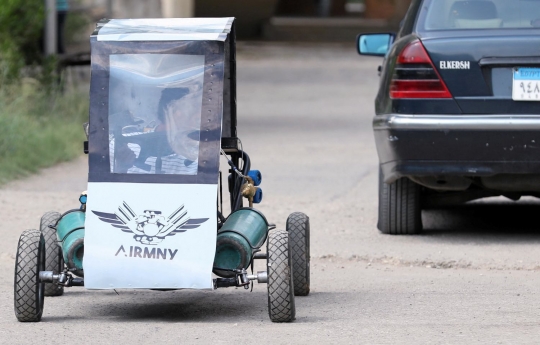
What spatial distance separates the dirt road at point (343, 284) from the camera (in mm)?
5129

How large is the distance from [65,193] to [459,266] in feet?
13.2

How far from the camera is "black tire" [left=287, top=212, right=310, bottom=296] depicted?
5867mm

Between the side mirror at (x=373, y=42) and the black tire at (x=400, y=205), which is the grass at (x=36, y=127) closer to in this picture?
the side mirror at (x=373, y=42)

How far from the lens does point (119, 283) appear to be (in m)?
5.15

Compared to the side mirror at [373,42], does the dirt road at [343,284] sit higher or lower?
lower

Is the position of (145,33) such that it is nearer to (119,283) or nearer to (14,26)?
(119,283)

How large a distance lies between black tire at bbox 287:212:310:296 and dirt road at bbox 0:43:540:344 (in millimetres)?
126

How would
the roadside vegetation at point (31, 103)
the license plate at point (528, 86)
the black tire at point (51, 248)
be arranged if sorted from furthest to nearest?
the roadside vegetation at point (31, 103) → the license plate at point (528, 86) → the black tire at point (51, 248)

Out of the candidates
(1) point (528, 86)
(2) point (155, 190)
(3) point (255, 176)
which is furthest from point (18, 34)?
(2) point (155, 190)

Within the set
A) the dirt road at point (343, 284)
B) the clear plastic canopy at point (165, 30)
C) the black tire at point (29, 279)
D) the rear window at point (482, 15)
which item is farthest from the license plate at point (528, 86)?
the black tire at point (29, 279)

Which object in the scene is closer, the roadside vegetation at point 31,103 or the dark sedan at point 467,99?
the dark sedan at point 467,99

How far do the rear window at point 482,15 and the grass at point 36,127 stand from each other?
4.53m

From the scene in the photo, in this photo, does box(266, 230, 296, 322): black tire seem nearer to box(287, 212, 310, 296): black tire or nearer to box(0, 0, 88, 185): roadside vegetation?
box(287, 212, 310, 296): black tire

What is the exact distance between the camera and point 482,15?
7258 millimetres
